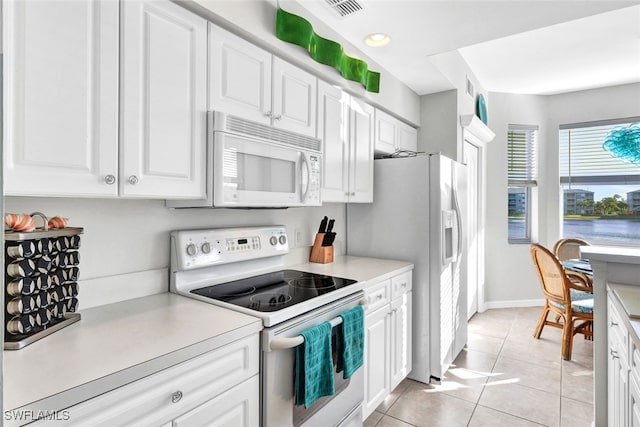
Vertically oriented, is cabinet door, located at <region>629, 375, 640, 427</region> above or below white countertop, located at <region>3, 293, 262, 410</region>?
below

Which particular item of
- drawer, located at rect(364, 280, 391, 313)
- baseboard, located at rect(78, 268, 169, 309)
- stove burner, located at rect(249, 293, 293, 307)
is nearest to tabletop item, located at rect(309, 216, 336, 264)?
drawer, located at rect(364, 280, 391, 313)

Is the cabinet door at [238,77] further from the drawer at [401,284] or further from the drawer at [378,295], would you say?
the drawer at [401,284]

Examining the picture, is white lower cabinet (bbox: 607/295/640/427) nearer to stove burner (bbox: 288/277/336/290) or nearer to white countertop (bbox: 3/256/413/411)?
stove burner (bbox: 288/277/336/290)

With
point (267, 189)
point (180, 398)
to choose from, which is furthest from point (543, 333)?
point (180, 398)

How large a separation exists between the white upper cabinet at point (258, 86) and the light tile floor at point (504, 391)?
186cm

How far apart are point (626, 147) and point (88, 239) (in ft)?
16.4

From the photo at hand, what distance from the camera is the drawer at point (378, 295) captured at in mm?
2045

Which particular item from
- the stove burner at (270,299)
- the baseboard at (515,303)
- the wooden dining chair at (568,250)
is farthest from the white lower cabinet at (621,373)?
the baseboard at (515,303)

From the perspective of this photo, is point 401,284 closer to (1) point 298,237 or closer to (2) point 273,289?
(1) point 298,237

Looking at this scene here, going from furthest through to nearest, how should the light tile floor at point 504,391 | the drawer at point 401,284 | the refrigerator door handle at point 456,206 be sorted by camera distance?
the refrigerator door handle at point 456,206 < the drawer at point 401,284 < the light tile floor at point 504,391

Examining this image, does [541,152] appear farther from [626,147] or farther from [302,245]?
[302,245]

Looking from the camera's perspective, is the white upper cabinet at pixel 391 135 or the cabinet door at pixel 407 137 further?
the cabinet door at pixel 407 137

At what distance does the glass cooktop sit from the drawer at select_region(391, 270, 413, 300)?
50 cm

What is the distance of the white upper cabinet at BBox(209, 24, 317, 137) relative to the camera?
5.22 ft
